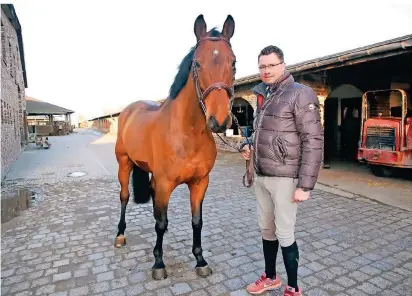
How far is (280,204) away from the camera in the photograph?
2080 millimetres

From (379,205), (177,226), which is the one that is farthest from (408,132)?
(177,226)

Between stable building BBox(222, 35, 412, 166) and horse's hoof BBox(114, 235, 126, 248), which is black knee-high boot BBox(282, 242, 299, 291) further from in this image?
horse's hoof BBox(114, 235, 126, 248)

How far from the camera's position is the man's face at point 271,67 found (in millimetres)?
2038

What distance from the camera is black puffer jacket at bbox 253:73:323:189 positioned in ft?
6.34

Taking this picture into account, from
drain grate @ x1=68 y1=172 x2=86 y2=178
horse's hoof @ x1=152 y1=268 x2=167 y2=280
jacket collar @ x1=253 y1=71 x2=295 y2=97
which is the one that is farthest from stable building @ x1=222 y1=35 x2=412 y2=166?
drain grate @ x1=68 y1=172 x2=86 y2=178

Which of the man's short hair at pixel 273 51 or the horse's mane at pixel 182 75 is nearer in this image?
the man's short hair at pixel 273 51

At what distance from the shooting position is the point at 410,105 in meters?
8.30

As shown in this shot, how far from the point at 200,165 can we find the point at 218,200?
2951 millimetres

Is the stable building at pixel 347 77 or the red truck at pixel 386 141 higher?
the stable building at pixel 347 77

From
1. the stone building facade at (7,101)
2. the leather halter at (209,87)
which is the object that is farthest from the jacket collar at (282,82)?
the stone building facade at (7,101)

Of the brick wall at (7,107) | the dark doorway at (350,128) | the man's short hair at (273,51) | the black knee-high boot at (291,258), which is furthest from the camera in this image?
the dark doorway at (350,128)

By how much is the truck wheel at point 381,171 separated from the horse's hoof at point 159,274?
658cm

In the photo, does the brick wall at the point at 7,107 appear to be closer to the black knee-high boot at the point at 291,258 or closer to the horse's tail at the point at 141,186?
the horse's tail at the point at 141,186

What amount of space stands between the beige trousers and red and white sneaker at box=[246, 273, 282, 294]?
0.50 meters
